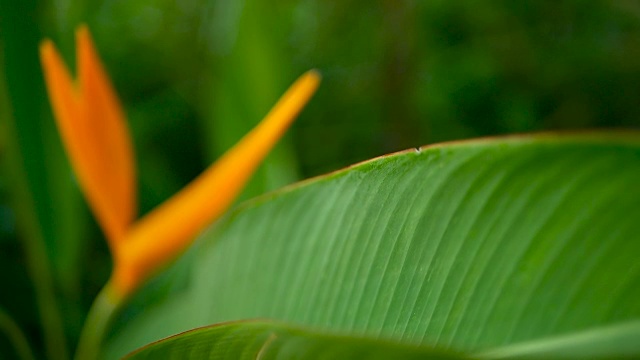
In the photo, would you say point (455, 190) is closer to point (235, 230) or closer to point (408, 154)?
point (408, 154)

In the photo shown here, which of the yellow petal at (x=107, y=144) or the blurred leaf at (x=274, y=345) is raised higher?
the yellow petal at (x=107, y=144)

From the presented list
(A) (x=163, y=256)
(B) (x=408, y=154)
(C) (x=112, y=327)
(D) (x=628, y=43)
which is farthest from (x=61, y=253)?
(D) (x=628, y=43)

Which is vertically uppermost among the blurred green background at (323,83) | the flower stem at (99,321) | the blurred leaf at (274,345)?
the blurred green background at (323,83)

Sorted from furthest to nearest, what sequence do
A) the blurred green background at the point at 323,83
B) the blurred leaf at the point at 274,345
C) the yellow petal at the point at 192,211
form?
the blurred green background at the point at 323,83
the yellow petal at the point at 192,211
the blurred leaf at the point at 274,345

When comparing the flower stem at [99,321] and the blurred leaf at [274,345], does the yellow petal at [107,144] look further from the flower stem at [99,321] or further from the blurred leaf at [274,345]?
the blurred leaf at [274,345]

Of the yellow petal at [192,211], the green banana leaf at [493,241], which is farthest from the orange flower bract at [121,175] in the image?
the green banana leaf at [493,241]

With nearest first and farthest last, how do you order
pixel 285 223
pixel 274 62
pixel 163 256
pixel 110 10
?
pixel 285 223 → pixel 163 256 → pixel 274 62 → pixel 110 10

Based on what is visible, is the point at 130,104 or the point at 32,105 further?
the point at 130,104

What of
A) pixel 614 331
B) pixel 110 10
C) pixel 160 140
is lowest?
pixel 614 331

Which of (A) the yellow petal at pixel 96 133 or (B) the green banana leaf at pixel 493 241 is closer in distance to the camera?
(B) the green banana leaf at pixel 493 241
